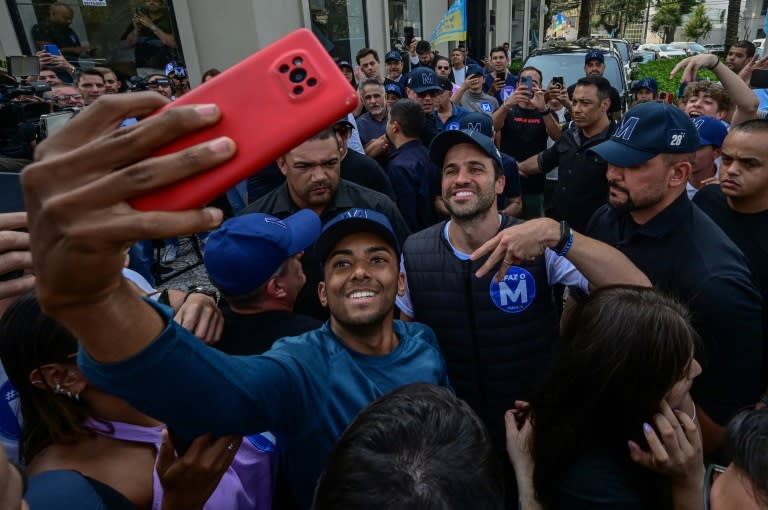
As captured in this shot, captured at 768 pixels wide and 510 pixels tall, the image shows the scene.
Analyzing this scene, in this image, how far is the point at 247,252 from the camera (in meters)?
1.79

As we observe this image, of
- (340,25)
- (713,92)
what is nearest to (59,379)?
(713,92)

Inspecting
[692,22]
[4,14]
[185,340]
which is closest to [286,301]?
[185,340]

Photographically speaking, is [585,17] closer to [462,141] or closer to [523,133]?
[523,133]

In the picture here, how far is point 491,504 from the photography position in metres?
0.85

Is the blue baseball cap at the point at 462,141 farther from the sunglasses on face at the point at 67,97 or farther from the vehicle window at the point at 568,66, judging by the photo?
the vehicle window at the point at 568,66

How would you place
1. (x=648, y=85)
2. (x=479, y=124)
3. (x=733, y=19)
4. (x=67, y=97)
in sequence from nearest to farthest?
(x=479, y=124), (x=67, y=97), (x=648, y=85), (x=733, y=19)

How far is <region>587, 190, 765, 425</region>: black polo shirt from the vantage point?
1726 millimetres

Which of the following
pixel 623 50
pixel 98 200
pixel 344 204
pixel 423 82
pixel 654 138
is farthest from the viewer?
pixel 623 50

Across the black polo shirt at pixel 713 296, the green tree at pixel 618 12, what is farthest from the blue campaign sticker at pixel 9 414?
the green tree at pixel 618 12

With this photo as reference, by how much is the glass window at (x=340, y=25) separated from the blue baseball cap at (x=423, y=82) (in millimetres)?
5925

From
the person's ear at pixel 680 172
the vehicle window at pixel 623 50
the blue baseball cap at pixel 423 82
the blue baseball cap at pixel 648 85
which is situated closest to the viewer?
the person's ear at pixel 680 172

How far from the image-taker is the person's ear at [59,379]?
1267 mm

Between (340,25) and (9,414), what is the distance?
38.5ft

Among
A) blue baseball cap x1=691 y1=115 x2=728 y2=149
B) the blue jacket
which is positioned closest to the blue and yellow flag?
blue baseball cap x1=691 y1=115 x2=728 y2=149
